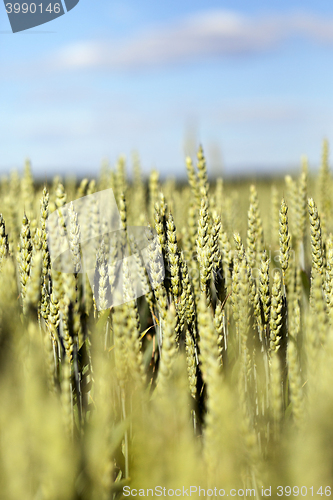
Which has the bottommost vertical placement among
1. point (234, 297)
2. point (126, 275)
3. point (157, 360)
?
point (157, 360)

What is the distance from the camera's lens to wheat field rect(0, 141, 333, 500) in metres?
0.32

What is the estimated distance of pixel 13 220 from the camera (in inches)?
61.6

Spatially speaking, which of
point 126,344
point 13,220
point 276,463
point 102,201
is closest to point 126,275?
point 126,344

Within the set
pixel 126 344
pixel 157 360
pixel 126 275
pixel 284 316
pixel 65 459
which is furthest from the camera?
pixel 157 360

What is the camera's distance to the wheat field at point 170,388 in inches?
12.7

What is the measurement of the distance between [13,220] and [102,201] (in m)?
0.58

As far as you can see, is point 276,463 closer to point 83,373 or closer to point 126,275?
point 126,275

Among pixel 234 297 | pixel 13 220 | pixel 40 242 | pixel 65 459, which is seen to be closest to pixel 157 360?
pixel 234 297

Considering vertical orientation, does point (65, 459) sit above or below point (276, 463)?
above

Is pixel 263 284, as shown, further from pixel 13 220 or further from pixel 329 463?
pixel 13 220

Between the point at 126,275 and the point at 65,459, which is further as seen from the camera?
the point at 126,275

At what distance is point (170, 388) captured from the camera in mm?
411

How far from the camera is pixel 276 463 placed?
0.47m

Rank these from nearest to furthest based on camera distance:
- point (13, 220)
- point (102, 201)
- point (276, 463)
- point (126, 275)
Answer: point (276, 463) < point (126, 275) < point (102, 201) < point (13, 220)
